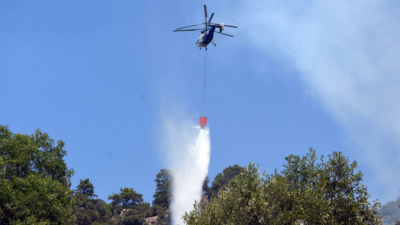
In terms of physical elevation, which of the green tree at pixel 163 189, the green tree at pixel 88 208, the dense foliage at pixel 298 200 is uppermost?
the green tree at pixel 163 189

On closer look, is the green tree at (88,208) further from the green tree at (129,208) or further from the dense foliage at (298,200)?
the dense foliage at (298,200)

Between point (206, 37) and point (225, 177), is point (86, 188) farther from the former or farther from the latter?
point (206, 37)

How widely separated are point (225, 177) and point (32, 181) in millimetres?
139599

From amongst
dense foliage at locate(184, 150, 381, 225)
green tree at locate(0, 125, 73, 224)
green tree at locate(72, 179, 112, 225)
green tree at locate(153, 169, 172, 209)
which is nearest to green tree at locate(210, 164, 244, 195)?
green tree at locate(153, 169, 172, 209)

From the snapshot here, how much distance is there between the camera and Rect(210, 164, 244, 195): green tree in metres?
185

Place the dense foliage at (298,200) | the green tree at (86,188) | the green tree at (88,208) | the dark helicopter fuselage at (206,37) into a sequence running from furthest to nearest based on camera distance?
1. the green tree at (86,188)
2. the green tree at (88,208)
3. the dark helicopter fuselage at (206,37)
4. the dense foliage at (298,200)

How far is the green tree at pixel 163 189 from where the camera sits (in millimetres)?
182250

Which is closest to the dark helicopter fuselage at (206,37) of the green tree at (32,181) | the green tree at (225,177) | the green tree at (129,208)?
the green tree at (32,181)

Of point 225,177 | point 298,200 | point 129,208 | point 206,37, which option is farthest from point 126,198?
point 298,200

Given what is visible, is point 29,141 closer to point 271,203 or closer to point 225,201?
point 225,201

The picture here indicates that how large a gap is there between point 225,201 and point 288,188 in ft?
26.1

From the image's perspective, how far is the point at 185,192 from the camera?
586 feet

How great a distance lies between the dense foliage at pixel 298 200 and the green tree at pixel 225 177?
131 meters

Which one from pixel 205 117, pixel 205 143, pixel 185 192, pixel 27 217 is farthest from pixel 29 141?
pixel 185 192
